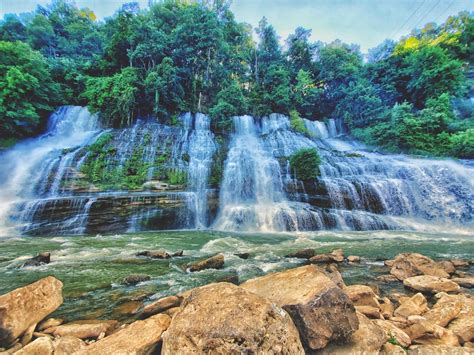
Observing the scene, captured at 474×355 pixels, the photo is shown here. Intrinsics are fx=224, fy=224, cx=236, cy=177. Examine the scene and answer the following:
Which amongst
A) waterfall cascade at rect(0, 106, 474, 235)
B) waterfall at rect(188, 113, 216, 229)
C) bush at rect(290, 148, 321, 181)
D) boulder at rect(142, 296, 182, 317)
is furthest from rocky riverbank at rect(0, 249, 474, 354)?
bush at rect(290, 148, 321, 181)

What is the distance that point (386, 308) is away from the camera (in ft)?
10.4

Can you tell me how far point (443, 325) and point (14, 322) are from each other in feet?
15.9

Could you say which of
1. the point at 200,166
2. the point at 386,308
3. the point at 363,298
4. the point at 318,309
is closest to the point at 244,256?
the point at 363,298

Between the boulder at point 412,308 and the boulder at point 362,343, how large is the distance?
99 centimetres

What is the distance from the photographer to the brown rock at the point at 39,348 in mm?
2092

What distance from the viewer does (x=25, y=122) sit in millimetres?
15961

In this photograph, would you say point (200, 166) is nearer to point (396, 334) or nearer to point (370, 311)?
point (370, 311)

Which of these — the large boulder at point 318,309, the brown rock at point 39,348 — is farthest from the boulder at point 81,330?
the large boulder at point 318,309

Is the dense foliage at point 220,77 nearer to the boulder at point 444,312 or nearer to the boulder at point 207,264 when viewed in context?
the boulder at point 207,264

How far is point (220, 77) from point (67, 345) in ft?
90.2

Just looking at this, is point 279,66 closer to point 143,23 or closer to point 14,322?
point 143,23

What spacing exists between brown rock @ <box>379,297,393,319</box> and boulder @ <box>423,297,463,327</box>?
0.38 meters

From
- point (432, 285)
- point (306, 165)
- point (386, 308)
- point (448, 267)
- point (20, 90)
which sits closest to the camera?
point (386, 308)

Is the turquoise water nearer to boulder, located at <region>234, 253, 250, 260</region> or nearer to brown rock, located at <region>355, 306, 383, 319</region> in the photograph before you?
boulder, located at <region>234, 253, 250, 260</region>
